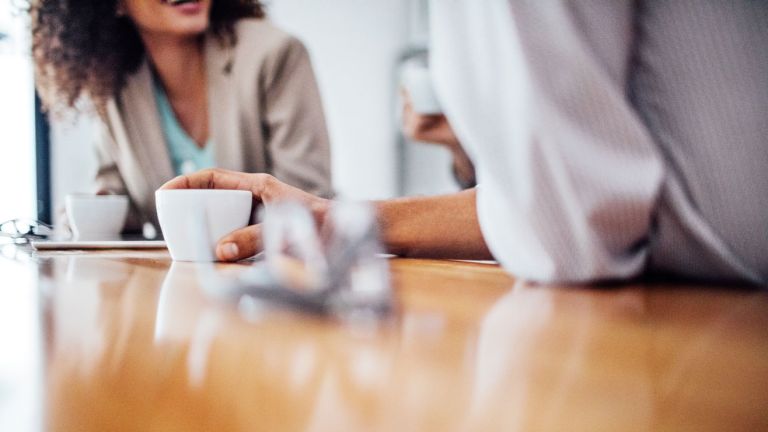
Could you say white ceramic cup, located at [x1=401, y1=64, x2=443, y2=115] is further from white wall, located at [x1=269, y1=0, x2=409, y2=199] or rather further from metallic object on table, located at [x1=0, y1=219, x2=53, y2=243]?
white wall, located at [x1=269, y1=0, x2=409, y2=199]

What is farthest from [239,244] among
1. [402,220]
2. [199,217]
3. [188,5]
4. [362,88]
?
[362,88]

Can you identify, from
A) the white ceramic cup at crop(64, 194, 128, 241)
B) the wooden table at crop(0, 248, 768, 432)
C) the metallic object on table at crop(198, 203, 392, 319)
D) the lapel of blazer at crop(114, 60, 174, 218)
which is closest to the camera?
the wooden table at crop(0, 248, 768, 432)

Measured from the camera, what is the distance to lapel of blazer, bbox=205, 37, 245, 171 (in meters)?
1.66

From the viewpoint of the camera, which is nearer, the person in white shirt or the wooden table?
the wooden table

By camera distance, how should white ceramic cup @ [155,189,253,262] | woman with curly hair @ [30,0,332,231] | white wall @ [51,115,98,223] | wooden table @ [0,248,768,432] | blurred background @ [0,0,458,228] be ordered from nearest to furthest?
wooden table @ [0,248,768,432], white ceramic cup @ [155,189,253,262], woman with curly hair @ [30,0,332,231], white wall @ [51,115,98,223], blurred background @ [0,0,458,228]

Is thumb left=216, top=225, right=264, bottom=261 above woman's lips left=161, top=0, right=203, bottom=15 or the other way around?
the other way around

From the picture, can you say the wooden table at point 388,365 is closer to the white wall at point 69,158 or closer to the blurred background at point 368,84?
the white wall at point 69,158

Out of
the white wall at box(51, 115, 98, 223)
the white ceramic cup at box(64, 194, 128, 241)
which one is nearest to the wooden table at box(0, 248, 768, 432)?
the white ceramic cup at box(64, 194, 128, 241)

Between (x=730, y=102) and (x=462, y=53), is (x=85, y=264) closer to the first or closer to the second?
(x=462, y=53)

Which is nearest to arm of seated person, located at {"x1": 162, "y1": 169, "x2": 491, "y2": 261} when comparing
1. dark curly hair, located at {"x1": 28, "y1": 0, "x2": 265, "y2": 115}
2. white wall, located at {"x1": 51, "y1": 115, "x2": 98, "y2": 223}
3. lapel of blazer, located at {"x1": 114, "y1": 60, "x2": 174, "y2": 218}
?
lapel of blazer, located at {"x1": 114, "y1": 60, "x2": 174, "y2": 218}

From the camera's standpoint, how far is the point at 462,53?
45cm

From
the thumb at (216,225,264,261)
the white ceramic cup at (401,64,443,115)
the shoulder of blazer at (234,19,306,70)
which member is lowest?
the thumb at (216,225,264,261)

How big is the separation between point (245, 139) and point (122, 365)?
1537 mm

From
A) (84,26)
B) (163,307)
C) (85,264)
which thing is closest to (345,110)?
(84,26)
